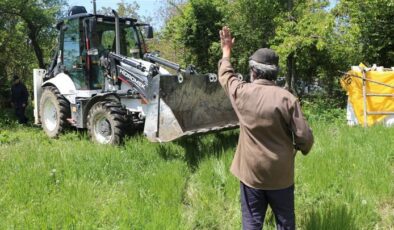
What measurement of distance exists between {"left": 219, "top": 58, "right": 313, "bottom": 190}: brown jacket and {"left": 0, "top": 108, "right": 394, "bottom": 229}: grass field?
4.15ft

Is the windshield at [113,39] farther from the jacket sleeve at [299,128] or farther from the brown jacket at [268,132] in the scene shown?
the jacket sleeve at [299,128]

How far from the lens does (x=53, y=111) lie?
10555 mm

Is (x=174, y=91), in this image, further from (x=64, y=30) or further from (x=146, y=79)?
(x=64, y=30)

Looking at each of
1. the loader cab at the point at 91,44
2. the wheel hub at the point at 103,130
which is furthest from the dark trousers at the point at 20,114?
the wheel hub at the point at 103,130

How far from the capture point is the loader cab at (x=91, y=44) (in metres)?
9.35

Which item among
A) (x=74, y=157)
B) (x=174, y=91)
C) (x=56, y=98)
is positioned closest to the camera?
(x=74, y=157)

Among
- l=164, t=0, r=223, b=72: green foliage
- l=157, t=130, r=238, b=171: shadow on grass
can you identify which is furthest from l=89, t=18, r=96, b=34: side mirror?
l=164, t=0, r=223, b=72: green foliage

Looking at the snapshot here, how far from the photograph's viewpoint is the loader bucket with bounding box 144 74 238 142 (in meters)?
6.93

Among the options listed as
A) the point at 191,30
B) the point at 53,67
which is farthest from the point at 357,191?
the point at 191,30

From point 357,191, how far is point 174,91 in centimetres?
355

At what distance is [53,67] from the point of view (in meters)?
10.8

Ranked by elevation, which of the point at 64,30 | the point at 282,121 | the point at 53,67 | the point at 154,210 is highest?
the point at 64,30

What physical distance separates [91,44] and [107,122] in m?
1.98

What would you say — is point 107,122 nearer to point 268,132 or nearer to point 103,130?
point 103,130
